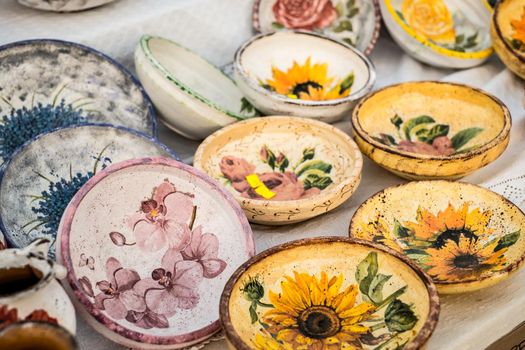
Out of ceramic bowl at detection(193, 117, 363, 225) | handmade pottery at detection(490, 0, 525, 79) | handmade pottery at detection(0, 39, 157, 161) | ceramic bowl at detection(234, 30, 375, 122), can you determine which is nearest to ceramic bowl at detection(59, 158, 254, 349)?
ceramic bowl at detection(193, 117, 363, 225)

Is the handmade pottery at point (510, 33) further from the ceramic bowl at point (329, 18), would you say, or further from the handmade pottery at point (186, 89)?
the handmade pottery at point (186, 89)

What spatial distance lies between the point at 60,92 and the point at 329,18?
0.84 m

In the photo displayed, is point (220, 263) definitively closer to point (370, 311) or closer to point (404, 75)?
point (370, 311)

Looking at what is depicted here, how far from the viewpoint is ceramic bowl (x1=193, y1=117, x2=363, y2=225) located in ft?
5.03

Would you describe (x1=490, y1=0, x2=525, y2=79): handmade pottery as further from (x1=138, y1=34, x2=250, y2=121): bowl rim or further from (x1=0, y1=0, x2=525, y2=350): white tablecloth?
(x1=138, y1=34, x2=250, y2=121): bowl rim

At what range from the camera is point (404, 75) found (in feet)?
6.45

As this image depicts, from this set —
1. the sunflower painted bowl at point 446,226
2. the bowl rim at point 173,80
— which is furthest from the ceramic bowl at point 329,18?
the sunflower painted bowl at point 446,226

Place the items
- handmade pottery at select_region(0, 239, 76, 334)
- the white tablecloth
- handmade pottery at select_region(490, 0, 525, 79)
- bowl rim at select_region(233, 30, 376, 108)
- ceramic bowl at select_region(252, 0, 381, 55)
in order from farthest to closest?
ceramic bowl at select_region(252, 0, 381, 55) < handmade pottery at select_region(490, 0, 525, 79) < bowl rim at select_region(233, 30, 376, 108) < the white tablecloth < handmade pottery at select_region(0, 239, 76, 334)

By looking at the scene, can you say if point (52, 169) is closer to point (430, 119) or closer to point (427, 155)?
point (427, 155)

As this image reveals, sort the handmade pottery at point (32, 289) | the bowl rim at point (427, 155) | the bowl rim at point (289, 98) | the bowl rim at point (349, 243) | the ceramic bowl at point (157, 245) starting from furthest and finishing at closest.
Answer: the bowl rim at point (289, 98)
the bowl rim at point (427, 155)
the ceramic bowl at point (157, 245)
the bowl rim at point (349, 243)
the handmade pottery at point (32, 289)

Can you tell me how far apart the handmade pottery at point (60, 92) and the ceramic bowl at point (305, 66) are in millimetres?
300

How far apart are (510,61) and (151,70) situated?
3.03 ft

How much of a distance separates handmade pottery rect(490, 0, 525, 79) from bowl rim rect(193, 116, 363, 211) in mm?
548

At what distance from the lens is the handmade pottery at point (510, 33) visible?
5.95ft
